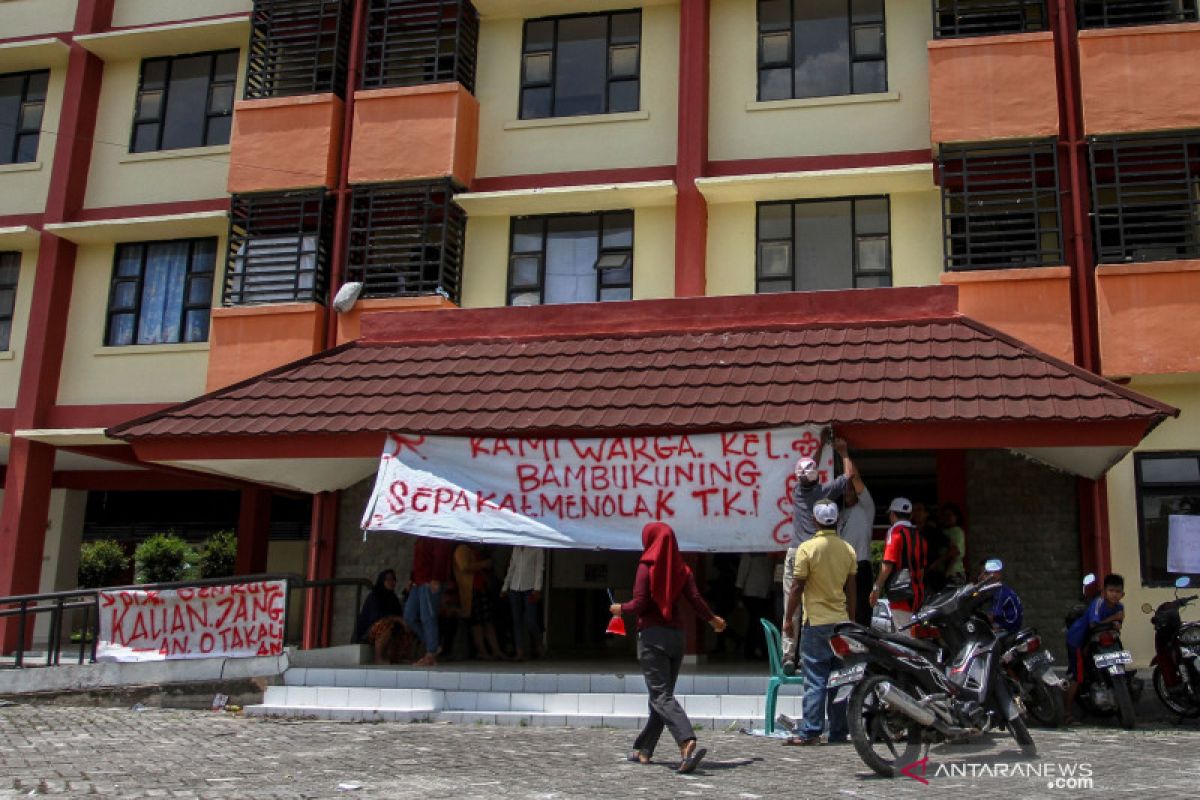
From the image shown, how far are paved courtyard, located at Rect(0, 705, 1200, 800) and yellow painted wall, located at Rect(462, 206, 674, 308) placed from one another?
715cm

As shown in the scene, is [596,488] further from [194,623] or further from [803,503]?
[194,623]

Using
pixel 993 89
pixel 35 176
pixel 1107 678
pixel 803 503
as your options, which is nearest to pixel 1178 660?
pixel 1107 678

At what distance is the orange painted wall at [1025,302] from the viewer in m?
13.8

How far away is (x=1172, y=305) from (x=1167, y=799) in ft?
26.2

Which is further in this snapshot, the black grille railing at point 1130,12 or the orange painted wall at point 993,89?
the black grille railing at point 1130,12

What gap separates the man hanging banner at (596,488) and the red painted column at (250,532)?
687cm

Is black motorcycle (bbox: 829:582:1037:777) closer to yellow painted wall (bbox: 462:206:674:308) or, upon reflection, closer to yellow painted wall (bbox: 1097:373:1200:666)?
yellow painted wall (bbox: 1097:373:1200:666)

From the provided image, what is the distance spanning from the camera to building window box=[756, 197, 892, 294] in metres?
15.5

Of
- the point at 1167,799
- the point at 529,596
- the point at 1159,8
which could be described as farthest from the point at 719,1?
the point at 1167,799

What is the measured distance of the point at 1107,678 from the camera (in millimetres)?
10477

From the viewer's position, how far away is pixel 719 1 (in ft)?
54.5

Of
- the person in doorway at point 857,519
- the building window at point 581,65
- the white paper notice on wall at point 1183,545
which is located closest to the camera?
the person in doorway at point 857,519

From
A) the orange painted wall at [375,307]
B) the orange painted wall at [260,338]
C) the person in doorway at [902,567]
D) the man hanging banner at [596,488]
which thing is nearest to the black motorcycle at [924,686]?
the person in doorway at [902,567]

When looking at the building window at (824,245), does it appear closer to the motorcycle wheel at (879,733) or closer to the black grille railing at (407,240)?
the black grille railing at (407,240)
